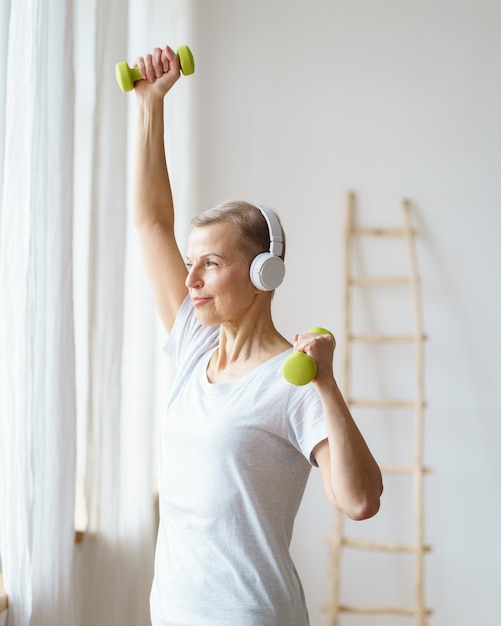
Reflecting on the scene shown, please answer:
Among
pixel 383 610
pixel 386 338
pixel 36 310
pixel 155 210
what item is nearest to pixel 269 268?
pixel 155 210

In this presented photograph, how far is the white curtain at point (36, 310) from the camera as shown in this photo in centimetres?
177

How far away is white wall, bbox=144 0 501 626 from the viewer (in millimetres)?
3643

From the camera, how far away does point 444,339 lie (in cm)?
368

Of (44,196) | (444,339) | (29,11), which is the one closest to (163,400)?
(444,339)

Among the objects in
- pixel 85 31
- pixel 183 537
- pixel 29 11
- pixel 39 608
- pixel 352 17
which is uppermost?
pixel 352 17

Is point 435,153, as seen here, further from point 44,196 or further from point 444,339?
point 44,196

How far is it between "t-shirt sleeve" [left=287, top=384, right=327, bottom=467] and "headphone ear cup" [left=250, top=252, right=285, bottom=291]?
194 mm

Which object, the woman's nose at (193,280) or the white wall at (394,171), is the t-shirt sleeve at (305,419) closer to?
the woman's nose at (193,280)

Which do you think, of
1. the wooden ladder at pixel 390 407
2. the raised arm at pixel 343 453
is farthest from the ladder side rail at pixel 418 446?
the raised arm at pixel 343 453

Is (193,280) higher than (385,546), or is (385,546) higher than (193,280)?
(193,280)

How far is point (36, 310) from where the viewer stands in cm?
181

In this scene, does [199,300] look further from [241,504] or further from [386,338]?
[386,338]

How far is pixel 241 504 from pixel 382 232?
8.12ft

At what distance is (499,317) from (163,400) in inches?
61.9
